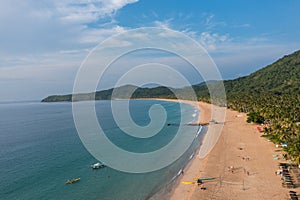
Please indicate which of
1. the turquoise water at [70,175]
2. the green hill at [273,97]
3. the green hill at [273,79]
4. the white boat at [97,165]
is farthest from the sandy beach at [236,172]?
the green hill at [273,79]

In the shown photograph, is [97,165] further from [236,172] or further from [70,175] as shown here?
[236,172]

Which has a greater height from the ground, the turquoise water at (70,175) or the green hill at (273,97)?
the green hill at (273,97)

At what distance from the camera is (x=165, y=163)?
33938 millimetres

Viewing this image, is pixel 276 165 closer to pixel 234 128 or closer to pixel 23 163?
pixel 234 128

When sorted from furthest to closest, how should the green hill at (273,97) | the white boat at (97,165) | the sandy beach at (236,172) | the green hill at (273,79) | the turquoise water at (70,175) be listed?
the green hill at (273,79) < the green hill at (273,97) < the white boat at (97,165) < the turquoise water at (70,175) < the sandy beach at (236,172)

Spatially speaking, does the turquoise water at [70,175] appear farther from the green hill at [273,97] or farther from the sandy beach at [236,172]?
the green hill at [273,97]

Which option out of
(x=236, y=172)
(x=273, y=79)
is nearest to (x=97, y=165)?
(x=236, y=172)

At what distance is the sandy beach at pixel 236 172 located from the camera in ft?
74.3

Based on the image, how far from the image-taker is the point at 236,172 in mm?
27969

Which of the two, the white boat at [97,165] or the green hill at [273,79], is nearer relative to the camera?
the white boat at [97,165]

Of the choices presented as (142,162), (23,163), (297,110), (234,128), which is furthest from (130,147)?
(297,110)

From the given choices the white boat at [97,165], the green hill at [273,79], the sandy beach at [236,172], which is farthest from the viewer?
the green hill at [273,79]

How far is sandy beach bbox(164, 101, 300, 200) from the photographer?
891 inches

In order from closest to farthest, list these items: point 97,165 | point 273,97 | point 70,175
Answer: point 70,175
point 97,165
point 273,97
